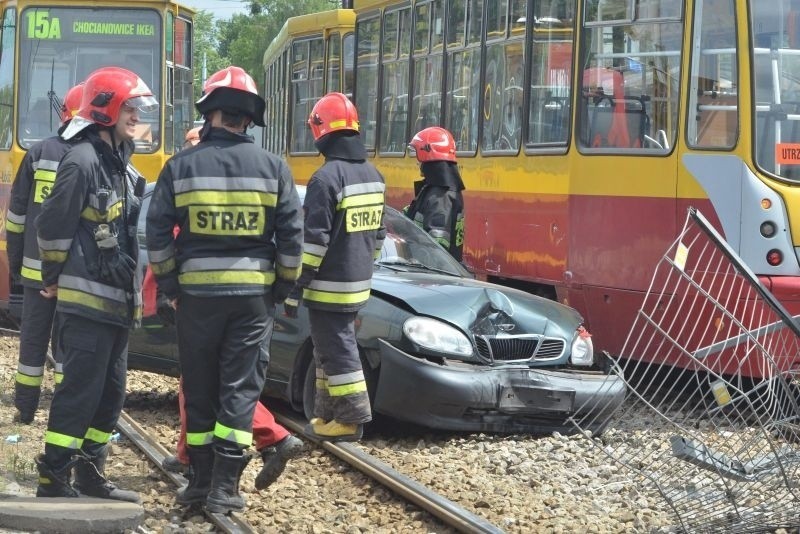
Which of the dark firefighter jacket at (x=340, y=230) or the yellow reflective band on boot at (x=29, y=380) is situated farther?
the yellow reflective band on boot at (x=29, y=380)

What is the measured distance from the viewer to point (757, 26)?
32.0 feet

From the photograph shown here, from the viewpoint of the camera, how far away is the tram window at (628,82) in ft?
33.8

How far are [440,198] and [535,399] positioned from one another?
118 inches

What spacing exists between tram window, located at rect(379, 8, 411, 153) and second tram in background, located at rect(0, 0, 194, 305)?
2.17m

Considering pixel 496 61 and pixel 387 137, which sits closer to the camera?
pixel 496 61

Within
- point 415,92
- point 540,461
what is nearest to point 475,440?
point 540,461

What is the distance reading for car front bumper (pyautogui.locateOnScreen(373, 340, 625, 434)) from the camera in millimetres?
8359

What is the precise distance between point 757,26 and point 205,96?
440cm

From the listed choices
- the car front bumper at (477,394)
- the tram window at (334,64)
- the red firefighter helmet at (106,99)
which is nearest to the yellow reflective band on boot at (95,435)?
the red firefighter helmet at (106,99)

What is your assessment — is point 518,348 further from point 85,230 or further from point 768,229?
point 85,230

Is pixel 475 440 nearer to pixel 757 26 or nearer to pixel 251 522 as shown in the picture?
pixel 251 522

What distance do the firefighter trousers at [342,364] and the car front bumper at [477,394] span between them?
27cm

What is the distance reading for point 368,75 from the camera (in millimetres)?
16375

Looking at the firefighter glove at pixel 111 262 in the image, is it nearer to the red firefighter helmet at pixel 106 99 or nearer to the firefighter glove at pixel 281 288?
the red firefighter helmet at pixel 106 99
